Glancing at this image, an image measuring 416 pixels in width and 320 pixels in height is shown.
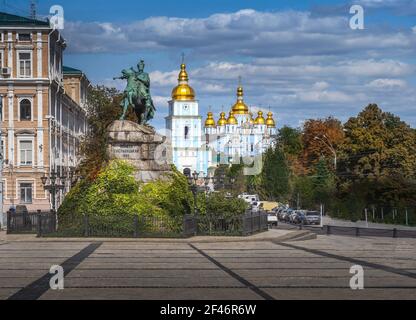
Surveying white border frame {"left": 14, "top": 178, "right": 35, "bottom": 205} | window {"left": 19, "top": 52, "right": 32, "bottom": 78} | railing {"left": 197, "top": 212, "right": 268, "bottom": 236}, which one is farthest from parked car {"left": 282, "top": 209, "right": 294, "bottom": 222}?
railing {"left": 197, "top": 212, "right": 268, "bottom": 236}

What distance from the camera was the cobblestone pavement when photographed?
17.8 meters

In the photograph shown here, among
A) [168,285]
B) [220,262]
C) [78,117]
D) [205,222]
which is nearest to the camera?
[168,285]

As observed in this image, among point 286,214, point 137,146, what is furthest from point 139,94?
point 286,214

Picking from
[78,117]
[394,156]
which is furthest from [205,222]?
[78,117]

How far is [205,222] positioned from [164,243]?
4541mm

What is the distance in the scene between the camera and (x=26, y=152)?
73.0m

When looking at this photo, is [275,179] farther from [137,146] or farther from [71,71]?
[137,146]

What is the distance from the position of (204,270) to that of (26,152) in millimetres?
51919

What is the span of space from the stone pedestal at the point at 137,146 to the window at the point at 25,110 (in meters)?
33.4

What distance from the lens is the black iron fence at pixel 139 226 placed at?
38.1 m

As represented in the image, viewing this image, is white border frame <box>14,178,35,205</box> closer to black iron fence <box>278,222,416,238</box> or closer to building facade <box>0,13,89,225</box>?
building facade <box>0,13,89,225</box>

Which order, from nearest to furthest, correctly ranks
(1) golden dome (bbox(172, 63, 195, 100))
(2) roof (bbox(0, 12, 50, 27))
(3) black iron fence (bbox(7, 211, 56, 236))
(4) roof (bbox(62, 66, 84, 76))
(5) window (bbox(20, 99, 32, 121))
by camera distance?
(3) black iron fence (bbox(7, 211, 56, 236)) → (2) roof (bbox(0, 12, 50, 27)) → (5) window (bbox(20, 99, 32, 121)) → (4) roof (bbox(62, 66, 84, 76)) → (1) golden dome (bbox(172, 63, 195, 100))

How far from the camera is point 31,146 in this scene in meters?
72.8
